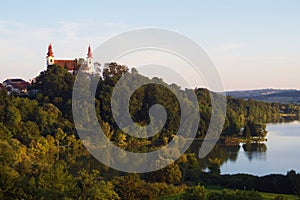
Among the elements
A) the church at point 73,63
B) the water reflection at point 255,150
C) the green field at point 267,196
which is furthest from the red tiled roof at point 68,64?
the green field at point 267,196

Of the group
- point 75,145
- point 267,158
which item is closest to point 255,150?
point 267,158

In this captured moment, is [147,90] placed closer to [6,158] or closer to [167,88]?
[167,88]

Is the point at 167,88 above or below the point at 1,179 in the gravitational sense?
above

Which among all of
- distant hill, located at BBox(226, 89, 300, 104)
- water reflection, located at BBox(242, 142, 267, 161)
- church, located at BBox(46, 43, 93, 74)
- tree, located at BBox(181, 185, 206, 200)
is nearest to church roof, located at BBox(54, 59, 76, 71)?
church, located at BBox(46, 43, 93, 74)

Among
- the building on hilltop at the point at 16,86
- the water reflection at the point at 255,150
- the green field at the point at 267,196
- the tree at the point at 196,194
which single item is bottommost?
the green field at the point at 267,196

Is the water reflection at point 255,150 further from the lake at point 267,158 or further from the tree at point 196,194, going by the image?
the tree at point 196,194

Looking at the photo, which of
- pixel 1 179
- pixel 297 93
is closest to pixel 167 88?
pixel 1 179

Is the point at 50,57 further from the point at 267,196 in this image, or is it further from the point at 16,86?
the point at 267,196
